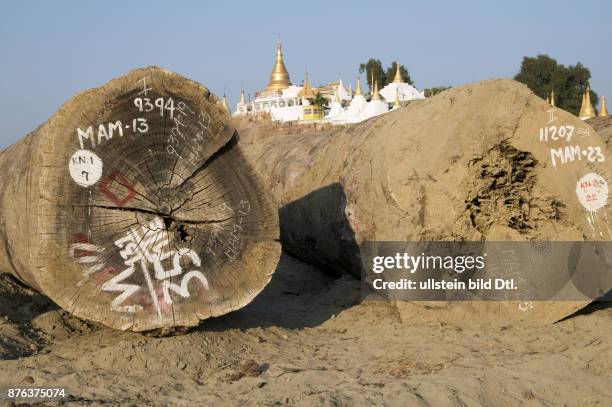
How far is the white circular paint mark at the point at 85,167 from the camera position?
13.6 ft

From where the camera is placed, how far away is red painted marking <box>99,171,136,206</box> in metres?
4.29

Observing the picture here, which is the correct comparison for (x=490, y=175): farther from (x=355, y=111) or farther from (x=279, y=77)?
(x=279, y=77)

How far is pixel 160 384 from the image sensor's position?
4.09 metres

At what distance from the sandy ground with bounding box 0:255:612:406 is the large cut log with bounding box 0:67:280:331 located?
0.33 metres

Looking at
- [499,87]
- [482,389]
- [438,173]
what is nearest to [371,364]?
[482,389]

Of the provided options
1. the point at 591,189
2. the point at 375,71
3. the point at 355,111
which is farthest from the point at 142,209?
the point at 375,71

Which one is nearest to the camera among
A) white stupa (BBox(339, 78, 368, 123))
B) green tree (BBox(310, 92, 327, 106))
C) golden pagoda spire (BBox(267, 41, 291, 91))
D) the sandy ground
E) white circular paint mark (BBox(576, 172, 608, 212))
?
the sandy ground

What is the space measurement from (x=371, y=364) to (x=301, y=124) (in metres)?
35.6

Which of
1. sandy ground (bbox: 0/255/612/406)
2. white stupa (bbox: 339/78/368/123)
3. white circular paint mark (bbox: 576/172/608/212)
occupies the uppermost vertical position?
white stupa (bbox: 339/78/368/123)

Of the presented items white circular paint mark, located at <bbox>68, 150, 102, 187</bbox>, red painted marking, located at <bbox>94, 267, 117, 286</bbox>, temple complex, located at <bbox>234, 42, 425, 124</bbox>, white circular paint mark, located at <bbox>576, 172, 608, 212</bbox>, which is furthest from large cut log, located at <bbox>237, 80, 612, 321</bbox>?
temple complex, located at <bbox>234, 42, 425, 124</bbox>

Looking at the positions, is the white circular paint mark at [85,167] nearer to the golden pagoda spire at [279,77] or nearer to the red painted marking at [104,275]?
the red painted marking at [104,275]

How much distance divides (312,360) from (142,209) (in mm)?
1558

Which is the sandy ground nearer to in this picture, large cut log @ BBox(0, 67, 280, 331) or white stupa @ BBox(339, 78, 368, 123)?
large cut log @ BBox(0, 67, 280, 331)

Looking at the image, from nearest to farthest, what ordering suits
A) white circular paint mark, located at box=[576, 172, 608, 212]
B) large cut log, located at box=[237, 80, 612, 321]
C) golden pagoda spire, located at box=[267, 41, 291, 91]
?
large cut log, located at box=[237, 80, 612, 321] < white circular paint mark, located at box=[576, 172, 608, 212] < golden pagoda spire, located at box=[267, 41, 291, 91]
